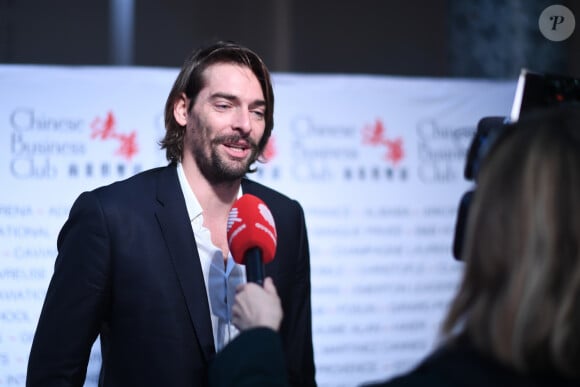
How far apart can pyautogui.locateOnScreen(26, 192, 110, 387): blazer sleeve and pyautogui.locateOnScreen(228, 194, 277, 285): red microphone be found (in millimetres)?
383

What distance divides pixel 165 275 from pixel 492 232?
101 cm

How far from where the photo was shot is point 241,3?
4219 mm

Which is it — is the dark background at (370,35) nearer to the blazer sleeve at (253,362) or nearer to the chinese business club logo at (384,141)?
the chinese business club logo at (384,141)

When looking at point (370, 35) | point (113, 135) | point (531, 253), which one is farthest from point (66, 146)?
point (531, 253)

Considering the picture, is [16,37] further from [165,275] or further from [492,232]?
[492,232]

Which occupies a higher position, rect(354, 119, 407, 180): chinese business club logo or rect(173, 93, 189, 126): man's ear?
rect(173, 93, 189, 126): man's ear

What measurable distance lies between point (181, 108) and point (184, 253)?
53 cm

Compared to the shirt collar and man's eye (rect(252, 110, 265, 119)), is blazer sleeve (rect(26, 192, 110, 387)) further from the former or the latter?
man's eye (rect(252, 110, 265, 119))

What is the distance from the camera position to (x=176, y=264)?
1.76 meters

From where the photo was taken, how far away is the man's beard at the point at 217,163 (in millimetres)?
1917

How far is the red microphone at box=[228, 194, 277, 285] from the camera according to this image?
143 centimetres

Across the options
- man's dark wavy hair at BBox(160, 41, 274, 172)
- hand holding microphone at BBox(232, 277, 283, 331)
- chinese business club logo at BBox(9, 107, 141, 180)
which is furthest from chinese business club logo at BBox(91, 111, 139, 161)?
hand holding microphone at BBox(232, 277, 283, 331)

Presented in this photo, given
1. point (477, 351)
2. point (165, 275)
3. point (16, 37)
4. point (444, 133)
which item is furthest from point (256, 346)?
point (16, 37)

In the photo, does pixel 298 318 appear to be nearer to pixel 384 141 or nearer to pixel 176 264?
pixel 176 264
